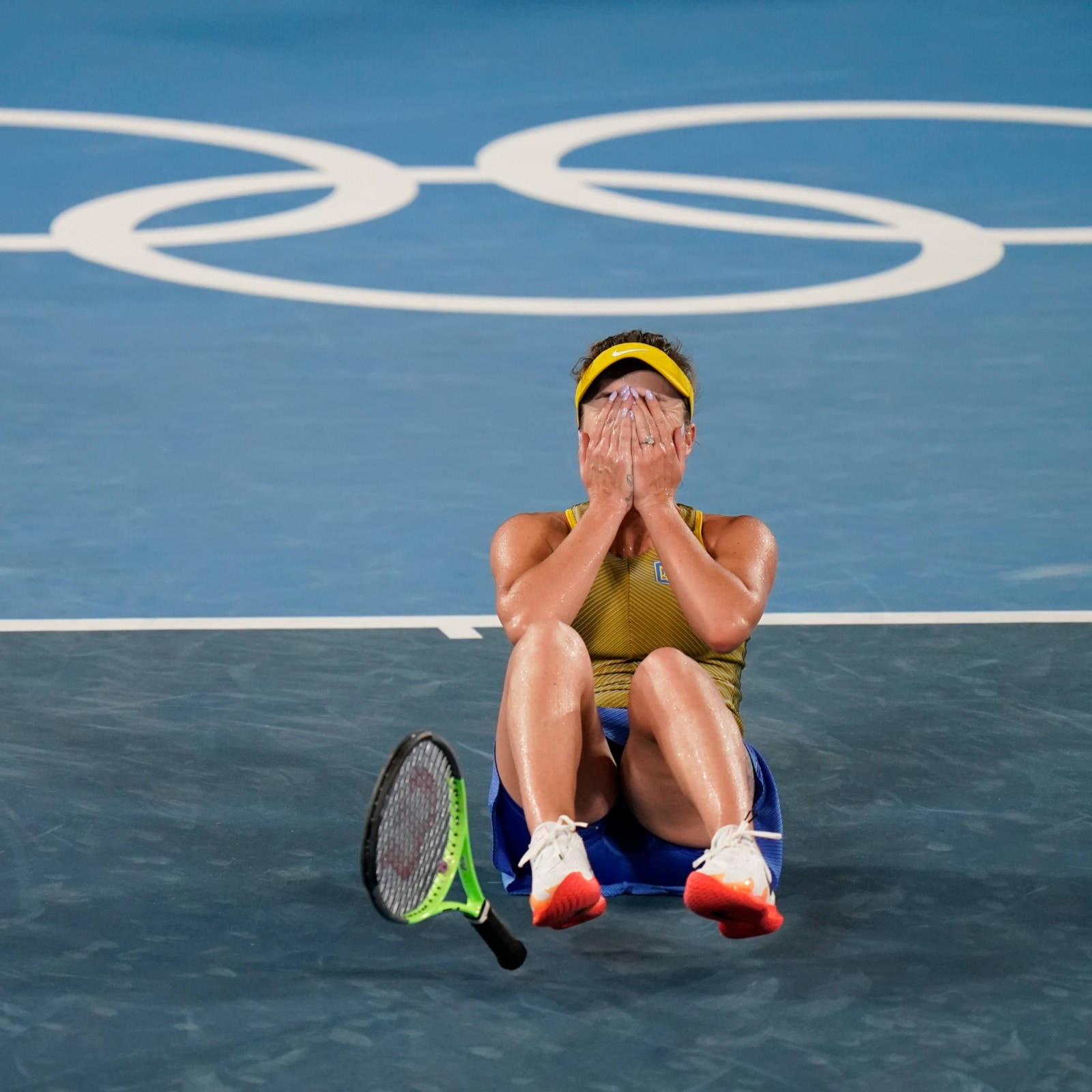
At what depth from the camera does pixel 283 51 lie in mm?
15844

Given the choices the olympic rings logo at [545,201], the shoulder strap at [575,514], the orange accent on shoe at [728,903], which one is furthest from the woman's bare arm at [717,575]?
the olympic rings logo at [545,201]

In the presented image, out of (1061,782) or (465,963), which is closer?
(465,963)

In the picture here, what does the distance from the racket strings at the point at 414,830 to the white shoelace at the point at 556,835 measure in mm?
213

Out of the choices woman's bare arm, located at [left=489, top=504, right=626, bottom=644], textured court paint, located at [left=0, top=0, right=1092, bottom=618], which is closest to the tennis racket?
woman's bare arm, located at [left=489, top=504, right=626, bottom=644]

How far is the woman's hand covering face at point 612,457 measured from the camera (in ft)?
14.5

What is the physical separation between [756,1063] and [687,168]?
9964mm

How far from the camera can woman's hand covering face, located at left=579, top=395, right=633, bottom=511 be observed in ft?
14.5

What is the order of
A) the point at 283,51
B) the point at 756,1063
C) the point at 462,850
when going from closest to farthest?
the point at 756,1063, the point at 462,850, the point at 283,51

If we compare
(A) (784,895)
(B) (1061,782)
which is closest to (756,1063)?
(A) (784,895)

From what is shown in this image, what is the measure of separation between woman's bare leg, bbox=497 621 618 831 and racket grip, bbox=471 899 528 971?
8.6 inches

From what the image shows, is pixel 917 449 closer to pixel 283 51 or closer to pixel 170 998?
pixel 170 998

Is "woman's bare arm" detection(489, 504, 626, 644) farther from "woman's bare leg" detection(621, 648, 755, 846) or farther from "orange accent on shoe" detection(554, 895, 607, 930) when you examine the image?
"orange accent on shoe" detection(554, 895, 607, 930)

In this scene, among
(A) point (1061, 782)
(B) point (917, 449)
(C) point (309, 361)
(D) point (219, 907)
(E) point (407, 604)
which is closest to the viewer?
(D) point (219, 907)

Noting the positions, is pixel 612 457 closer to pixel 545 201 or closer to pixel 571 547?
pixel 571 547
